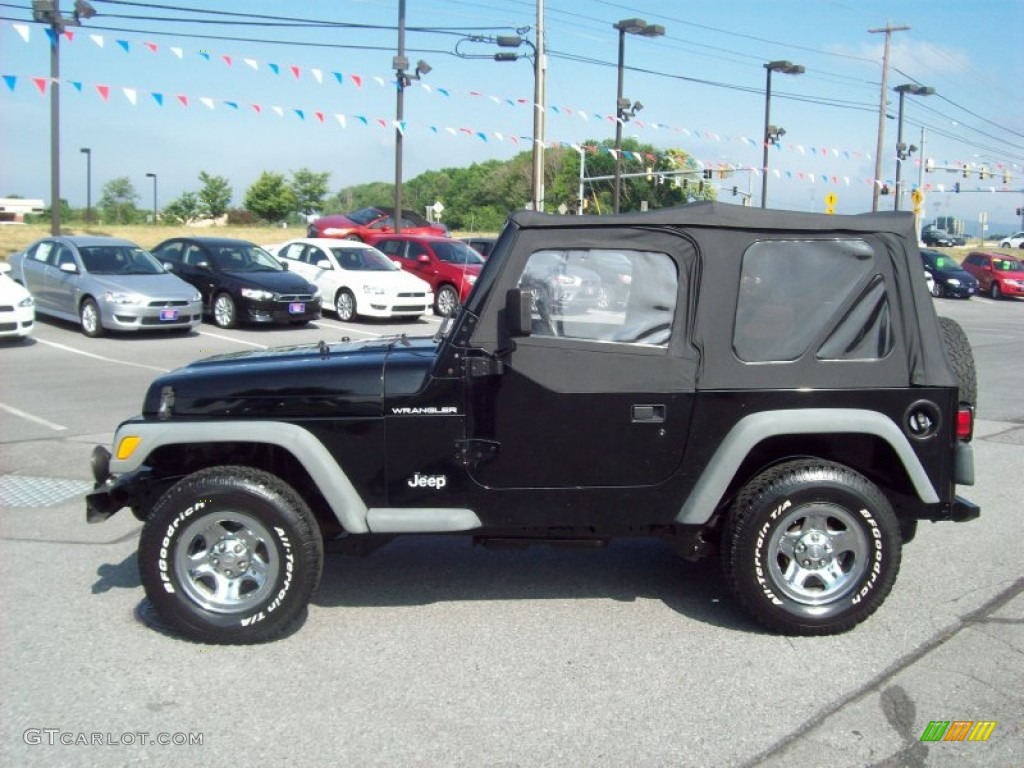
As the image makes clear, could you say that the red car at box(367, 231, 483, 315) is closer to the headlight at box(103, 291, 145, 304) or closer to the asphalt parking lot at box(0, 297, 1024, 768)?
the headlight at box(103, 291, 145, 304)

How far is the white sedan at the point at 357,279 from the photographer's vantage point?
19.3 meters

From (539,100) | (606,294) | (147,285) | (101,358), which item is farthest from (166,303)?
(606,294)

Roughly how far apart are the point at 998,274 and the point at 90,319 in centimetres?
3005

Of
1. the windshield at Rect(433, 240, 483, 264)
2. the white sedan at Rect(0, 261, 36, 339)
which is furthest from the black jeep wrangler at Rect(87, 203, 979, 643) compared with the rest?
the windshield at Rect(433, 240, 483, 264)

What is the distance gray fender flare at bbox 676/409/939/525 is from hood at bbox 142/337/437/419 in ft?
4.40

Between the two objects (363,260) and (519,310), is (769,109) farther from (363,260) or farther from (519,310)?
(519,310)

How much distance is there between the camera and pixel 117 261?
1655 centimetres

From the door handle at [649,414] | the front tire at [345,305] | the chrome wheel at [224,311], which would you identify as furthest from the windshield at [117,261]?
the door handle at [649,414]

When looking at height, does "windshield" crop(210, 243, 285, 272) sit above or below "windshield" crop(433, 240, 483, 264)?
below

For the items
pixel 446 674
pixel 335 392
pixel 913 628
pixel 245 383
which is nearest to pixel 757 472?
pixel 913 628

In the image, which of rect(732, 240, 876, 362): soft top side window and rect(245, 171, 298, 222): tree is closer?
rect(732, 240, 876, 362): soft top side window

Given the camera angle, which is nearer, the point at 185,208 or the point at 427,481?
the point at 427,481

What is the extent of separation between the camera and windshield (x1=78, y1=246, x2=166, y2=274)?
16.3 metres

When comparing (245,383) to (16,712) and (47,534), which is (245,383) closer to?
(16,712)
